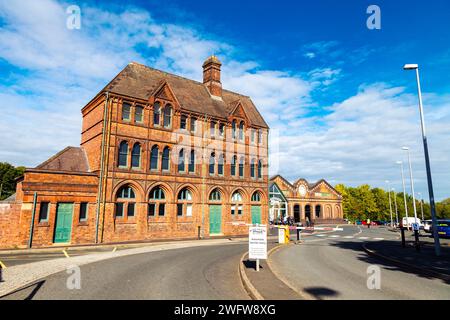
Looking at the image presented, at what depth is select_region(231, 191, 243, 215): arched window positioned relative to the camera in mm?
33000

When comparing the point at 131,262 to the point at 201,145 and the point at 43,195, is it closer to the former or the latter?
the point at 43,195

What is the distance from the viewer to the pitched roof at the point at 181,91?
2714 centimetres

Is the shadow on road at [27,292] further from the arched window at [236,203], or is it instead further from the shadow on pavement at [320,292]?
the arched window at [236,203]

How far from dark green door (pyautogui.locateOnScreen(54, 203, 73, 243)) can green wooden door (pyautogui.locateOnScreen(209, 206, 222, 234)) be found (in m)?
13.0

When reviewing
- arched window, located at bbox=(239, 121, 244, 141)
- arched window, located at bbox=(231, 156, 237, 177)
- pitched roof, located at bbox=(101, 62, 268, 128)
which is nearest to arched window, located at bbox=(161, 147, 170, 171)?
pitched roof, located at bbox=(101, 62, 268, 128)

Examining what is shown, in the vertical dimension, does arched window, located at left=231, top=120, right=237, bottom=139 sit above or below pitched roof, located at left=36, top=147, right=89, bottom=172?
above

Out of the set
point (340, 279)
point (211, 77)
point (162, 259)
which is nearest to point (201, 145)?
point (211, 77)

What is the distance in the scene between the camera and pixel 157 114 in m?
28.3

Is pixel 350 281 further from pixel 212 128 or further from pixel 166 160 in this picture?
pixel 212 128

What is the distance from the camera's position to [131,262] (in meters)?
14.0

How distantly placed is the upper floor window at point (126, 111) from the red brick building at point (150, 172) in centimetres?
9

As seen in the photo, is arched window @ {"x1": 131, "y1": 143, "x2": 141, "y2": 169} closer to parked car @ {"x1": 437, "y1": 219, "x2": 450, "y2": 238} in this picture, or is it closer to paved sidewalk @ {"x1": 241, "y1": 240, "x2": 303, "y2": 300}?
paved sidewalk @ {"x1": 241, "y1": 240, "x2": 303, "y2": 300}
